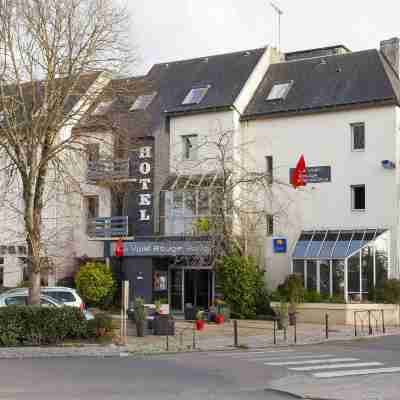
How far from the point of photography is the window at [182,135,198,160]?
36.0 m

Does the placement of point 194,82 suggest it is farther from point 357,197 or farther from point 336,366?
point 336,366

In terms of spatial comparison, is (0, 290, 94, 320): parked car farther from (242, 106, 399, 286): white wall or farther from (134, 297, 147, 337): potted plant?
(242, 106, 399, 286): white wall

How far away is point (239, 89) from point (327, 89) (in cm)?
420

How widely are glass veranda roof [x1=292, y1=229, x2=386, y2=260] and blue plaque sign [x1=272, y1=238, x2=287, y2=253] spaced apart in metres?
0.87

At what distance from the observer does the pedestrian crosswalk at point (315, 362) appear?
A: 615 inches

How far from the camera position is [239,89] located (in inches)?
1420

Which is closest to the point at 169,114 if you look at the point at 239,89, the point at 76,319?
the point at 239,89

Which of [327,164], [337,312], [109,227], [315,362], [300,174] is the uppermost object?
[327,164]

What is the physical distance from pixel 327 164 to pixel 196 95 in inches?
310

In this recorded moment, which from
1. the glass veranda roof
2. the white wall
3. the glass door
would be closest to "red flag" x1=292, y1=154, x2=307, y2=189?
the white wall

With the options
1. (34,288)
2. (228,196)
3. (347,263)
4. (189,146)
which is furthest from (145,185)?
(34,288)

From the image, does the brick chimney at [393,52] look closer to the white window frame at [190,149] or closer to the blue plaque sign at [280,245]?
the blue plaque sign at [280,245]

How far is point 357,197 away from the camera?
3288 cm

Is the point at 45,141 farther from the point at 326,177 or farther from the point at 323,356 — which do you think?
the point at 326,177
